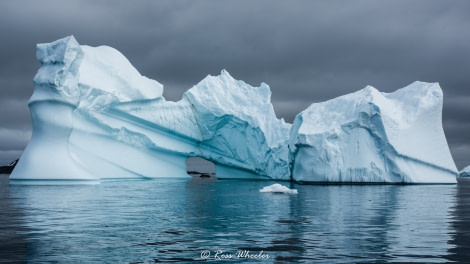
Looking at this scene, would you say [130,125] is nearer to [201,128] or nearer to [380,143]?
[201,128]

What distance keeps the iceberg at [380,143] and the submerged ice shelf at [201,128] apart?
53mm

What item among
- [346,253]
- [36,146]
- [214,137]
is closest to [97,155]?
[36,146]

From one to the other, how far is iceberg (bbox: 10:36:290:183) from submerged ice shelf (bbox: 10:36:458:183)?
0.06 m

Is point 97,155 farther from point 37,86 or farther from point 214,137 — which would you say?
point 214,137

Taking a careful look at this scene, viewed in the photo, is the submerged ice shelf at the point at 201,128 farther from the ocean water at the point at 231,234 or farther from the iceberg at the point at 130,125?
the ocean water at the point at 231,234

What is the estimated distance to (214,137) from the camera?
33.3 m

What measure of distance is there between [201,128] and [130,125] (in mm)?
5429

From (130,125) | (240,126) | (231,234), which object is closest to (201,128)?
(240,126)

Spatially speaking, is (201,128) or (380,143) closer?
(380,143)

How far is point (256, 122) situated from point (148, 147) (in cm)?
672

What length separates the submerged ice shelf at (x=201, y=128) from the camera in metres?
21.6

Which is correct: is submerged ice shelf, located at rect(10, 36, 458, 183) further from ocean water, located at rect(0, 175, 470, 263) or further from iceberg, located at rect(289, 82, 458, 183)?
ocean water, located at rect(0, 175, 470, 263)

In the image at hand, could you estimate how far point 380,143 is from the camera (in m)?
25.9

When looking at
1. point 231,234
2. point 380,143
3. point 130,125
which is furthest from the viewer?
point 130,125
